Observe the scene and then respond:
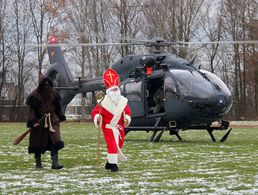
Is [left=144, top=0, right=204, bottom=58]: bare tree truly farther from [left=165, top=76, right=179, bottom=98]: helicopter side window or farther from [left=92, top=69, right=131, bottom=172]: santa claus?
[left=92, top=69, right=131, bottom=172]: santa claus

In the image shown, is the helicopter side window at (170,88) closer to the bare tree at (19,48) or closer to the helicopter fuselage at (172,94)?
the helicopter fuselage at (172,94)

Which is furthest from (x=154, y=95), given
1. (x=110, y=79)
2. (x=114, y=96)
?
(x=114, y=96)

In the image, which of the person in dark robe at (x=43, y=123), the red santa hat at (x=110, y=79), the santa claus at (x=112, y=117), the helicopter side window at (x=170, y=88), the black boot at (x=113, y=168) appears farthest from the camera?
the helicopter side window at (x=170, y=88)

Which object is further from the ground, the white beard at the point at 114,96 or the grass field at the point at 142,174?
the white beard at the point at 114,96

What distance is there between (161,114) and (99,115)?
23.1 feet

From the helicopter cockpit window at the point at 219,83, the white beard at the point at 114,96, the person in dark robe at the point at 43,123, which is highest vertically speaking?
the helicopter cockpit window at the point at 219,83

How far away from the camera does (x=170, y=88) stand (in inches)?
660

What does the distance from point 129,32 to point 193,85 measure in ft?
127

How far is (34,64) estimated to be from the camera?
56188 millimetres

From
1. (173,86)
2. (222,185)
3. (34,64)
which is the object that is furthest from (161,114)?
(34,64)

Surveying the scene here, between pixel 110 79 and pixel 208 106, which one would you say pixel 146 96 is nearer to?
pixel 208 106

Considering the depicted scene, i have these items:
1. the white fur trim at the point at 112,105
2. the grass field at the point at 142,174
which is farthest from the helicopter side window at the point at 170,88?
the white fur trim at the point at 112,105

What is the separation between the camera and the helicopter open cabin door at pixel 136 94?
17.5 m

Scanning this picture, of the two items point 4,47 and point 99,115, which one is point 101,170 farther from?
point 4,47
